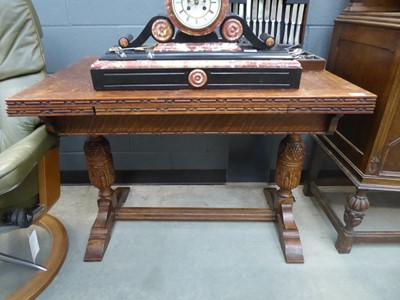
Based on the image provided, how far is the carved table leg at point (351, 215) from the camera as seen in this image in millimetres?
1113

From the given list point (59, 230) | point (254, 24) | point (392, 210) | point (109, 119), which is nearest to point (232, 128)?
point (109, 119)

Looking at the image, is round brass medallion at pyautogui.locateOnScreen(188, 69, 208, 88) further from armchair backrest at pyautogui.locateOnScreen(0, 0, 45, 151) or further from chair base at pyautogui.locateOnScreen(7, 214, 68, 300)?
chair base at pyautogui.locateOnScreen(7, 214, 68, 300)

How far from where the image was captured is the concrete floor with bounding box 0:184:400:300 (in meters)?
1.09

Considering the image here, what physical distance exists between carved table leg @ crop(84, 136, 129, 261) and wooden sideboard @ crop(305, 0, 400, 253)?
976mm

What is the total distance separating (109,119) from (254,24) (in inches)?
28.9

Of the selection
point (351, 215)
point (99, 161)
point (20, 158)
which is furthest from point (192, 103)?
point (351, 215)

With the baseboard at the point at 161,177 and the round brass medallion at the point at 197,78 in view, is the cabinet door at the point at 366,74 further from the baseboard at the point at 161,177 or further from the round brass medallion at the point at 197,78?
the baseboard at the point at 161,177

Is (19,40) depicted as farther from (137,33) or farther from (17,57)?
(137,33)

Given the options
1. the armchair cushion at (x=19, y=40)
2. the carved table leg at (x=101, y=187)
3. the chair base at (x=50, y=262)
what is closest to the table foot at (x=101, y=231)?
the carved table leg at (x=101, y=187)

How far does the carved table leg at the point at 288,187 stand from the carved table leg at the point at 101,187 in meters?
0.73

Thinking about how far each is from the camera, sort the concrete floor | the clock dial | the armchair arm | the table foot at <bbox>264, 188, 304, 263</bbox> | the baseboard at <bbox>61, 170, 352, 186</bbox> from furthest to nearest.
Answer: the baseboard at <bbox>61, 170, 352, 186</bbox> → the table foot at <bbox>264, 188, 304, 263</bbox> → the concrete floor → the clock dial → the armchair arm

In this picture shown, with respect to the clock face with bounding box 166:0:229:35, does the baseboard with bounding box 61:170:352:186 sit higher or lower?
lower

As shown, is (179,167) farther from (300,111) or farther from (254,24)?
(300,111)

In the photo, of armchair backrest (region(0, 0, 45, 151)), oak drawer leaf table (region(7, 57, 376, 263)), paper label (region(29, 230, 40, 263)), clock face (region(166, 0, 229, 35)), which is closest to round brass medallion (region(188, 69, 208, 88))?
oak drawer leaf table (region(7, 57, 376, 263))
